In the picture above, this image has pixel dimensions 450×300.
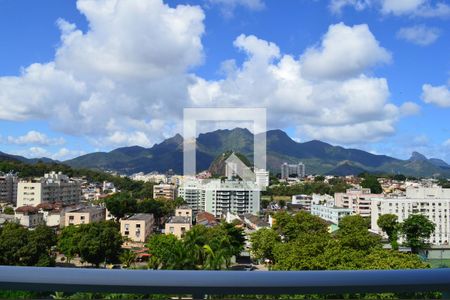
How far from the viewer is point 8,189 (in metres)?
18.8

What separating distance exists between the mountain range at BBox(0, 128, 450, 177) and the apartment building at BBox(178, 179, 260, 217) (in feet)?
2.49

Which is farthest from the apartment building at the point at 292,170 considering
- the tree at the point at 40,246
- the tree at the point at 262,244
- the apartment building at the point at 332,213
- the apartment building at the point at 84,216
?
the tree at the point at 40,246

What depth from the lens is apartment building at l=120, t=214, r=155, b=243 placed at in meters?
11.4

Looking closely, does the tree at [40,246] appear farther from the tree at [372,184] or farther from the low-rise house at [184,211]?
the tree at [372,184]

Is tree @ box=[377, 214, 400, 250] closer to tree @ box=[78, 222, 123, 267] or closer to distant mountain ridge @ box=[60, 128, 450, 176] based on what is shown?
distant mountain ridge @ box=[60, 128, 450, 176]

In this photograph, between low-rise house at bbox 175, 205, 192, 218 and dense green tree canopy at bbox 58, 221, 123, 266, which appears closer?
dense green tree canopy at bbox 58, 221, 123, 266

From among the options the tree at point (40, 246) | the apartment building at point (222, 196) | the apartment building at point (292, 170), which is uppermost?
the apartment building at point (292, 170)

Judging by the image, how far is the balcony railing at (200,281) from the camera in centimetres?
55

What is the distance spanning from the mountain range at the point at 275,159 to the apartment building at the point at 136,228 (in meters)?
2.45

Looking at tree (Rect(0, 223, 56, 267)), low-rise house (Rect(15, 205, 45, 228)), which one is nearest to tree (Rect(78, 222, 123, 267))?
tree (Rect(0, 223, 56, 267))

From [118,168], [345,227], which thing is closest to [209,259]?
Answer: [345,227]

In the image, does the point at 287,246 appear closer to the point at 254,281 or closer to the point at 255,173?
the point at 255,173

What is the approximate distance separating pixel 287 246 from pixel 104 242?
416 centimetres

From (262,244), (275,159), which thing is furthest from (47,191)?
(275,159)
